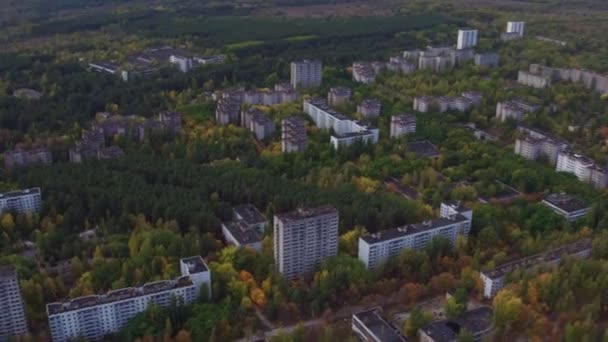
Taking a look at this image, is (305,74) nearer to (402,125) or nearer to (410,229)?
(402,125)

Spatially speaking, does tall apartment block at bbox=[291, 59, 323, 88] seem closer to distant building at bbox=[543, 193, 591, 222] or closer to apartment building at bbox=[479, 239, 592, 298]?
distant building at bbox=[543, 193, 591, 222]

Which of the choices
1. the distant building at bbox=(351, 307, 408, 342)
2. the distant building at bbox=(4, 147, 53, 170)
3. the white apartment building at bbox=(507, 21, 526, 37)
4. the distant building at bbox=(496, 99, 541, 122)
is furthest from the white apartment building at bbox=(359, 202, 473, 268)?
the white apartment building at bbox=(507, 21, 526, 37)

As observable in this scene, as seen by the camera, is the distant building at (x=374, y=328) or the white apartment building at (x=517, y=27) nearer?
the distant building at (x=374, y=328)

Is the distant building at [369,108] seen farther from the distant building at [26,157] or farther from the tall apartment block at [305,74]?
the distant building at [26,157]

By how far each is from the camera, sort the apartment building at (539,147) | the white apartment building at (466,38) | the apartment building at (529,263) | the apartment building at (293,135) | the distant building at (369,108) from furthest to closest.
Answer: the white apartment building at (466,38) → the distant building at (369,108) → the apartment building at (293,135) → the apartment building at (539,147) → the apartment building at (529,263)

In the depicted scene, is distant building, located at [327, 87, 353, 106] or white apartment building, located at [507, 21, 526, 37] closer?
distant building, located at [327, 87, 353, 106]

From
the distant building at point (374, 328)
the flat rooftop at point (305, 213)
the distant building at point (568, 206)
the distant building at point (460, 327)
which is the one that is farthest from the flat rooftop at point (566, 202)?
the distant building at point (374, 328)

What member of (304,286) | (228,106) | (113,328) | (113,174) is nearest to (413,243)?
(304,286)
